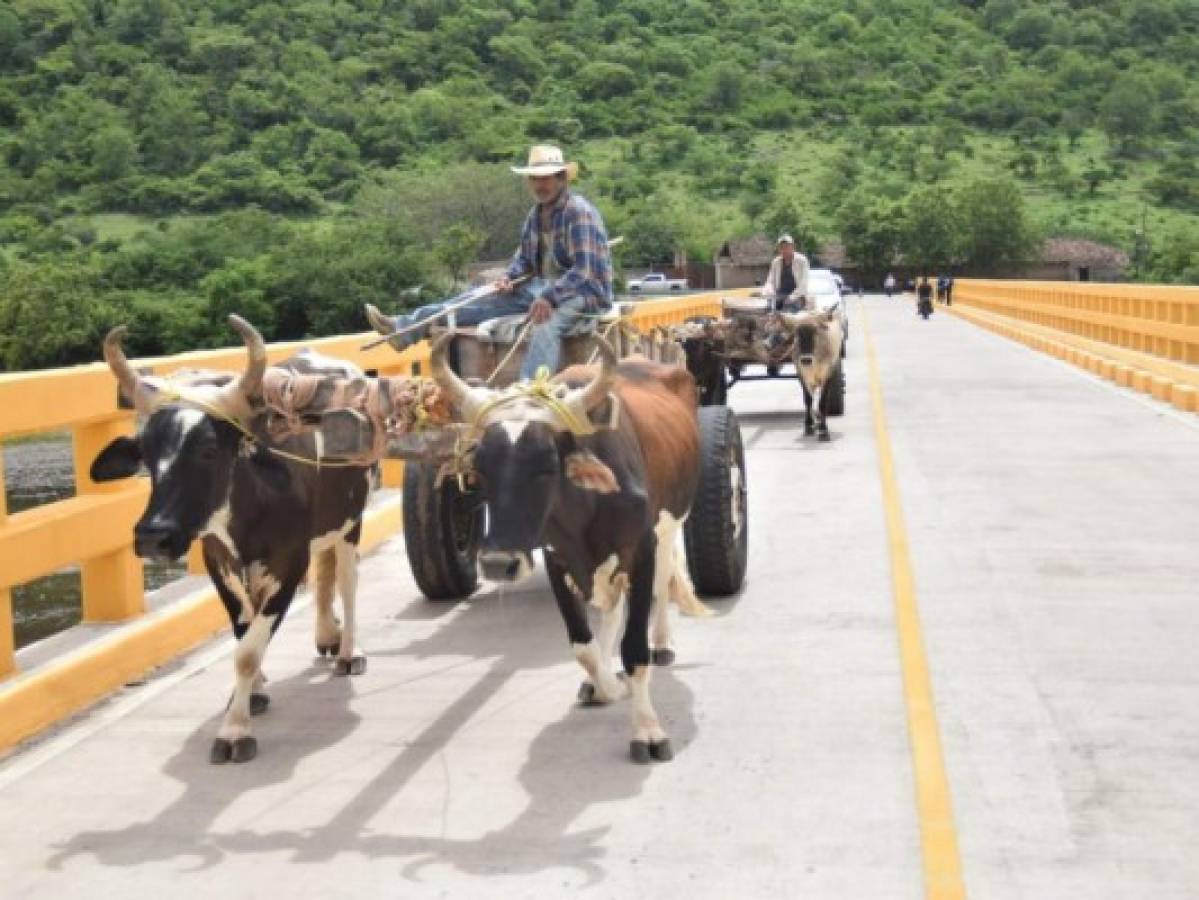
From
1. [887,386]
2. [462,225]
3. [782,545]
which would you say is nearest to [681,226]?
[462,225]

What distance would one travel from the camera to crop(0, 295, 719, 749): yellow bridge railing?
7586 millimetres

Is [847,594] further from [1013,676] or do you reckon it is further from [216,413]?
[216,413]

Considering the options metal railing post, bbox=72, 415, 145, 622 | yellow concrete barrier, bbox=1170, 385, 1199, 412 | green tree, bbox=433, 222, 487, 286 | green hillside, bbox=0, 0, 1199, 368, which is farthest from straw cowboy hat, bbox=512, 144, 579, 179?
green tree, bbox=433, 222, 487, 286

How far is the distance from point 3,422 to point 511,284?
118 inches

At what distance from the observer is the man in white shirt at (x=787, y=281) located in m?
19.1

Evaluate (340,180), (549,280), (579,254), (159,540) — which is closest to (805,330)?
(549,280)

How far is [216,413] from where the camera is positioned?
698 centimetres

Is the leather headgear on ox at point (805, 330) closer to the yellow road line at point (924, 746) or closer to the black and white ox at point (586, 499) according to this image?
the yellow road line at point (924, 746)

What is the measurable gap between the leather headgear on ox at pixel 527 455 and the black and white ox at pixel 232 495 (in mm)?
938

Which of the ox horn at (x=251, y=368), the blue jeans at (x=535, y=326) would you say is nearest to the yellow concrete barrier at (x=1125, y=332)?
the blue jeans at (x=535, y=326)

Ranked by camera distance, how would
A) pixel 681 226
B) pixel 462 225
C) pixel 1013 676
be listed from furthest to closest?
1. pixel 681 226
2. pixel 462 225
3. pixel 1013 676

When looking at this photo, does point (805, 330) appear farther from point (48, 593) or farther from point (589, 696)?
point (589, 696)

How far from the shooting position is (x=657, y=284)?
120000mm

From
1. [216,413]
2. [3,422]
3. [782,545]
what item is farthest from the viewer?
[782,545]
